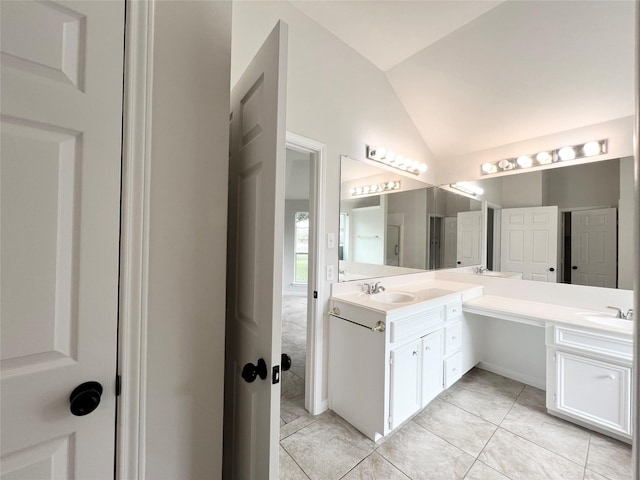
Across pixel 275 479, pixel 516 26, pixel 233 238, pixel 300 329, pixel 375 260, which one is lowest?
pixel 300 329

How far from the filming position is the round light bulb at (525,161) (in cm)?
246

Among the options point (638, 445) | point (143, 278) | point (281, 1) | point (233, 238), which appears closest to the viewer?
point (638, 445)

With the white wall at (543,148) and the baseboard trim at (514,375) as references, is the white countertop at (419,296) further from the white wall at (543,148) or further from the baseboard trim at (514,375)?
the white wall at (543,148)

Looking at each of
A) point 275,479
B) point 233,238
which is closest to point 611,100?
point 233,238

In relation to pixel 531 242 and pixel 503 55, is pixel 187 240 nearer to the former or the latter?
pixel 503 55

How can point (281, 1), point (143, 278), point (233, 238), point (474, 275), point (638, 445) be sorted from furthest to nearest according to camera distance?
1. point (474, 275)
2. point (281, 1)
3. point (233, 238)
4. point (143, 278)
5. point (638, 445)

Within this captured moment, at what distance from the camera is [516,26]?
178 cm

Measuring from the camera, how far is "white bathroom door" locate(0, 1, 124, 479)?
542 mm

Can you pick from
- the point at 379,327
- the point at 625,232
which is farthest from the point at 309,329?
the point at 625,232

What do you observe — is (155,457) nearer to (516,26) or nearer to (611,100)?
(516,26)

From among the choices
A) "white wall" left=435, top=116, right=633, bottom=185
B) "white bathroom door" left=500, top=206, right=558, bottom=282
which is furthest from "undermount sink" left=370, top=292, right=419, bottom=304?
"white wall" left=435, top=116, right=633, bottom=185

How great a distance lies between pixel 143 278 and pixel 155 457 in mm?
506

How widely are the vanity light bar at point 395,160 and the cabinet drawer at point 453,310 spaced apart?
142 centimetres

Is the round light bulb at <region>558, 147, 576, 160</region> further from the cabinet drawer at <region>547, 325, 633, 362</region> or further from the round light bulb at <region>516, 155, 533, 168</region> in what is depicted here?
the cabinet drawer at <region>547, 325, 633, 362</region>
